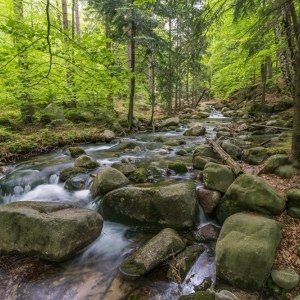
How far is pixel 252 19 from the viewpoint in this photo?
32.6 feet

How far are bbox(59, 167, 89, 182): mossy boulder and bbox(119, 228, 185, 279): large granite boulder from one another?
3.50 meters

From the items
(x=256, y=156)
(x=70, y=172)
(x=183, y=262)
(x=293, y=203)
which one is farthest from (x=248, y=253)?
(x=70, y=172)

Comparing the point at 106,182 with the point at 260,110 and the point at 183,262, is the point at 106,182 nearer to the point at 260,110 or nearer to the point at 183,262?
the point at 183,262

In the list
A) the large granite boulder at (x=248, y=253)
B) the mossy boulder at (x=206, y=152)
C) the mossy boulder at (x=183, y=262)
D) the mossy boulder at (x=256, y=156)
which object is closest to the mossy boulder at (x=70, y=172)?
the mossy boulder at (x=206, y=152)

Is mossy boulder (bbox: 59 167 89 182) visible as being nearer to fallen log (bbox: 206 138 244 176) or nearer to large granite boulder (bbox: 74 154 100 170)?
large granite boulder (bbox: 74 154 100 170)

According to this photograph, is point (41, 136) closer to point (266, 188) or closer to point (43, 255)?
point (43, 255)

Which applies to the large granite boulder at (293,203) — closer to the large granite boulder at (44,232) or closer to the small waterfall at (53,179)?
the large granite boulder at (44,232)

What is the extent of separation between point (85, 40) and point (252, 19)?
998cm

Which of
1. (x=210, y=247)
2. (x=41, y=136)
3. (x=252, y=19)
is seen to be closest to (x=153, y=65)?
(x=252, y=19)

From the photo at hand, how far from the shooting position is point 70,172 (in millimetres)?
6203

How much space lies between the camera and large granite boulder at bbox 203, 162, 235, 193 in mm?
4535

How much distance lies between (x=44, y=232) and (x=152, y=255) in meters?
1.74

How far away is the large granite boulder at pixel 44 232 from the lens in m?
3.36

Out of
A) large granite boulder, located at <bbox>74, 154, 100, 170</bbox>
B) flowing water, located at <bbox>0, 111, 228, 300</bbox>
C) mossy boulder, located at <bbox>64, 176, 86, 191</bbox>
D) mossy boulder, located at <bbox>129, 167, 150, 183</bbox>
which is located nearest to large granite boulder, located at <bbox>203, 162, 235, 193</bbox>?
flowing water, located at <bbox>0, 111, 228, 300</bbox>
